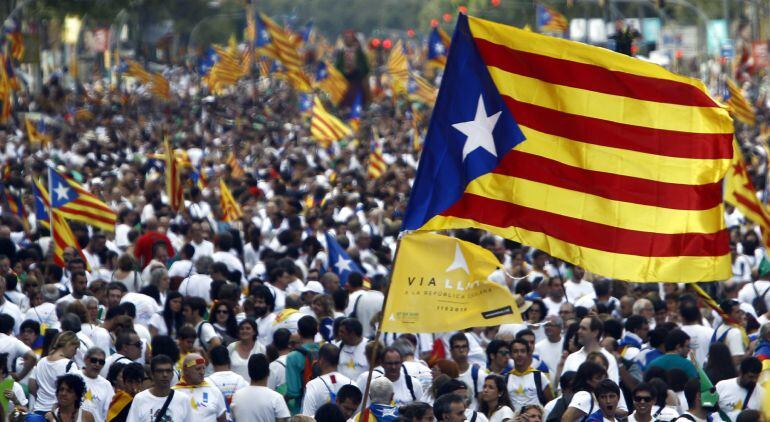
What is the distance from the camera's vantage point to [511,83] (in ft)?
27.9

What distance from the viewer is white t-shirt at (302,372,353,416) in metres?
10.0

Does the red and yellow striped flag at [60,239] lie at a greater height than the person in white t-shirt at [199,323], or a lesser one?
lesser

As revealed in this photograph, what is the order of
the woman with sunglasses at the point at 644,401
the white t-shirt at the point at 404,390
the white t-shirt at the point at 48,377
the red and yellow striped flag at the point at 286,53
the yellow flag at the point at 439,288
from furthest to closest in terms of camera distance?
the red and yellow striped flag at the point at 286,53 < the white t-shirt at the point at 404,390 < the white t-shirt at the point at 48,377 < the woman with sunglasses at the point at 644,401 < the yellow flag at the point at 439,288

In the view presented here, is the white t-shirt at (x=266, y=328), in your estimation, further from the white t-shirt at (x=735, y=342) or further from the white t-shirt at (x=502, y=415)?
the white t-shirt at (x=735, y=342)

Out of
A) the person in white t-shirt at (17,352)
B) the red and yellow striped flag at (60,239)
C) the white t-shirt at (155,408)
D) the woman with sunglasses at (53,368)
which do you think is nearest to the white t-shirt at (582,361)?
the white t-shirt at (155,408)

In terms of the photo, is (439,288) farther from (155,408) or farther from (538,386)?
(538,386)

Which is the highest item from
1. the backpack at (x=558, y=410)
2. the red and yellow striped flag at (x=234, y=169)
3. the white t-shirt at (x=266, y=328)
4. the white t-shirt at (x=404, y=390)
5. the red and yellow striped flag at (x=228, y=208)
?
the backpack at (x=558, y=410)

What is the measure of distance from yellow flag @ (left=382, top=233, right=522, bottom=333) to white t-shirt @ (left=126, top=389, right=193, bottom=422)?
1762mm

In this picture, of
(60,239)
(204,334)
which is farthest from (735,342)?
(60,239)

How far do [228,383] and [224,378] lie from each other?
0.14 ft

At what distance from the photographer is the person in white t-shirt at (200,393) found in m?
9.26

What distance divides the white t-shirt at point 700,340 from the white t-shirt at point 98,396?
494 cm

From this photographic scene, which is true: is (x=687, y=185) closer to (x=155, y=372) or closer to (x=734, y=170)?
(x=155, y=372)

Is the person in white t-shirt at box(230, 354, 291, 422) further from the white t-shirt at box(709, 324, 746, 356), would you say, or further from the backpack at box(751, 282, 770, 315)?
the backpack at box(751, 282, 770, 315)
